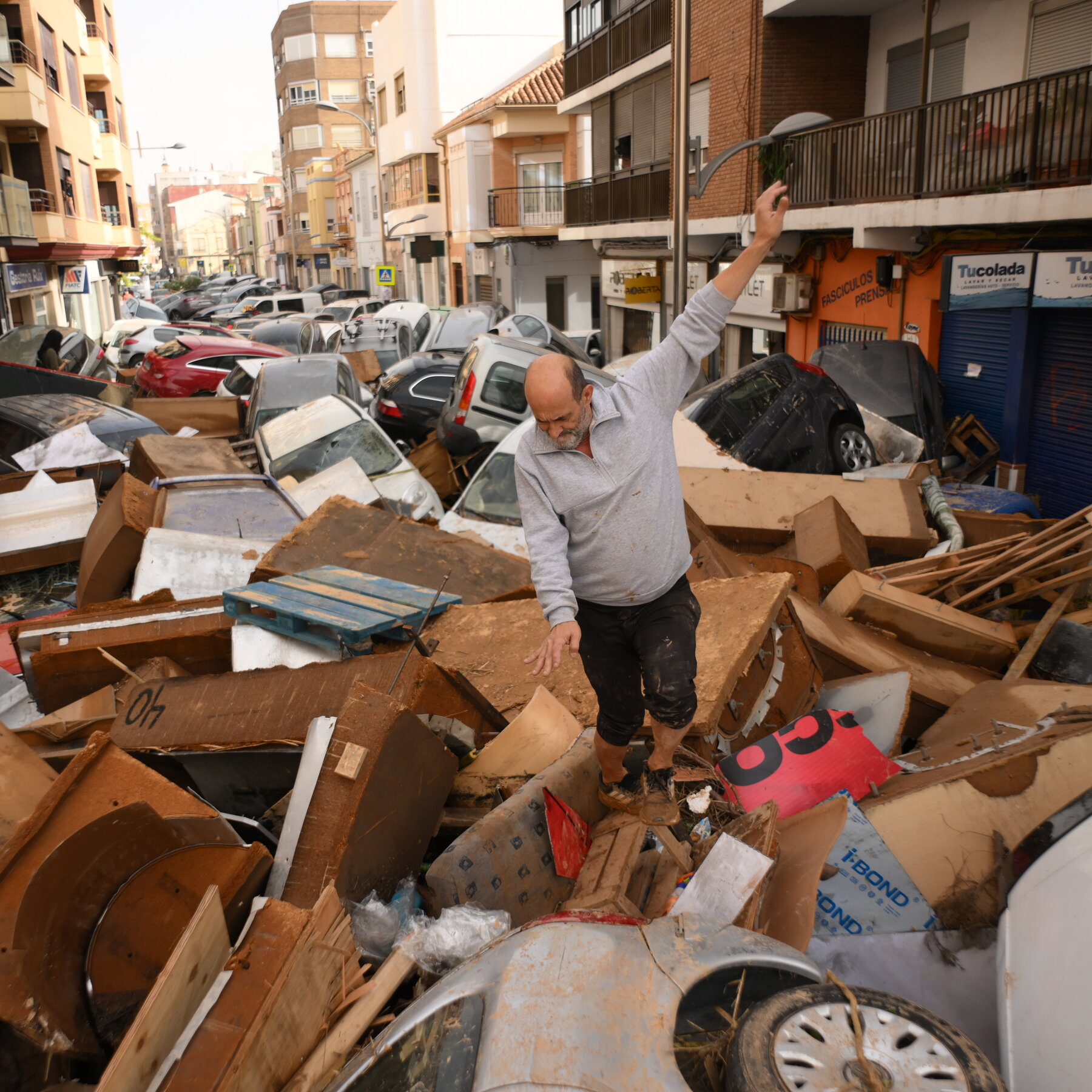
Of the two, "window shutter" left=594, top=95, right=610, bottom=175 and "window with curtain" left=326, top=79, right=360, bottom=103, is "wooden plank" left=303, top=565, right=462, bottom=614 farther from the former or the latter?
"window with curtain" left=326, top=79, right=360, bottom=103

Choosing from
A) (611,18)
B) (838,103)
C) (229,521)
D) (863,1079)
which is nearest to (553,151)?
(611,18)

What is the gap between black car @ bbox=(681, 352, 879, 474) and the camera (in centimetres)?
838

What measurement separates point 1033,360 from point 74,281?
102 ft

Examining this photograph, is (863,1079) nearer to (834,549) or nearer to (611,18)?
(834,549)

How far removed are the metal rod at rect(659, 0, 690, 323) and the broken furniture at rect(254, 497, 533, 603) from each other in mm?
4229

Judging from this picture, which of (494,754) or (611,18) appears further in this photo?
(611,18)

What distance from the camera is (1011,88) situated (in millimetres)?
9508

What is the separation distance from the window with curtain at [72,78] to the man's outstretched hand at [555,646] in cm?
3660

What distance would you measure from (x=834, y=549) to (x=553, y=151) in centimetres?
3107

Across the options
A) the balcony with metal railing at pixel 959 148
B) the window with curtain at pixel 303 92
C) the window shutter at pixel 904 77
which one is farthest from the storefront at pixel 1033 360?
the window with curtain at pixel 303 92

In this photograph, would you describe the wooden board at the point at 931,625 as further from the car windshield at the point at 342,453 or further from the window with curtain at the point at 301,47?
the window with curtain at the point at 301,47

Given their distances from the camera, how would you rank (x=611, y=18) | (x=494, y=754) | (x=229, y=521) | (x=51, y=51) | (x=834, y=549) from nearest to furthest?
(x=494, y=754), (x=834, y=549), (x=229, y=521), (x=611, y=18), (x=51, y=51)

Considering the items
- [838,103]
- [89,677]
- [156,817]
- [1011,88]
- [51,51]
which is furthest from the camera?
[51,51]

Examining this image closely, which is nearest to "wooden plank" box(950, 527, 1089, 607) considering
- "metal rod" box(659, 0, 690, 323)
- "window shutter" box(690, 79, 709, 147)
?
"metal rod" box(659, 0, 690, 323)
